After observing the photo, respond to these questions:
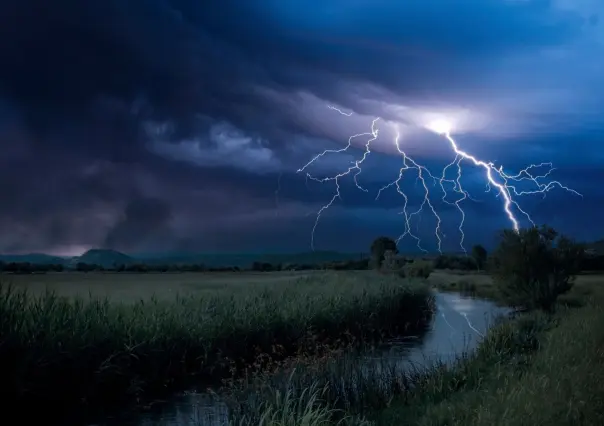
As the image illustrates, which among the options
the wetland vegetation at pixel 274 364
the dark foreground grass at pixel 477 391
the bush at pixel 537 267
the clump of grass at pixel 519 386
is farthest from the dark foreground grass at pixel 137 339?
the bush at pixel 537 267

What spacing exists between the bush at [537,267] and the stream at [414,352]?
6.73 ft

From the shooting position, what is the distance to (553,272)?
93.8ft

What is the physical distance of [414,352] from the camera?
19.3 m

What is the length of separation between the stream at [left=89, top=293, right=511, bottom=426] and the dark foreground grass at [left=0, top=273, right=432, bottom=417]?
2.94ft

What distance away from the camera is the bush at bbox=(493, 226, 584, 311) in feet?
92.5

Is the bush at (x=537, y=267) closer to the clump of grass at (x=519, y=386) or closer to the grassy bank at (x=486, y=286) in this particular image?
the grassy bank at (x=486, y=286)

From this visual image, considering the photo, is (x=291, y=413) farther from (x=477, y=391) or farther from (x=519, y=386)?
(x=477, y=391)

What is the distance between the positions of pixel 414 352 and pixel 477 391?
28.3 feet

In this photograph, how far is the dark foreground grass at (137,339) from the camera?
1209cm

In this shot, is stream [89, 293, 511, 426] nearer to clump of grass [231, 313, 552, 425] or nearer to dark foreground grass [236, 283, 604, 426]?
clump of grass [231, 313, 552, 425]

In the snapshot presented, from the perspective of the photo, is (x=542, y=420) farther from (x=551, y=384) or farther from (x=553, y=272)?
(x=553, y=272)

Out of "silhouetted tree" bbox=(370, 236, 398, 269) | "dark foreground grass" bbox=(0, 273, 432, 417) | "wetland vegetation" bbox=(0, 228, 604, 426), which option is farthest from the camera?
"silhouetted tree" bbox=(370, 236, 398, 269)

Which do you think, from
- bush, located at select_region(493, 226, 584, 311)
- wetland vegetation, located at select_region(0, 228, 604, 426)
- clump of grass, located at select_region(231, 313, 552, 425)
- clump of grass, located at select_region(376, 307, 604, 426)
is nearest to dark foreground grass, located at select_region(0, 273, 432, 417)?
wetland vegetation, located at select_region(0, 228, 604, 426)

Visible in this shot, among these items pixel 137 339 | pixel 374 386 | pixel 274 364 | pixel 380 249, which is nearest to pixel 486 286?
pixel 380 249
